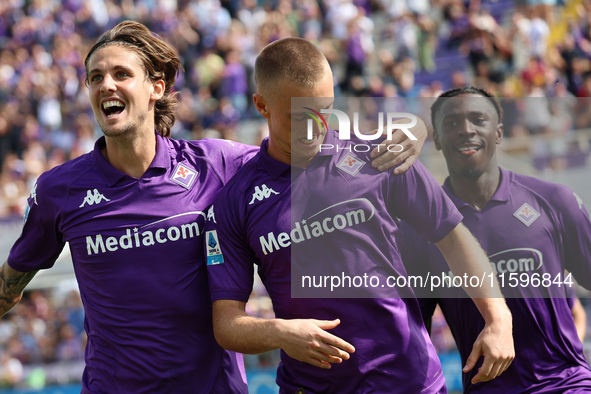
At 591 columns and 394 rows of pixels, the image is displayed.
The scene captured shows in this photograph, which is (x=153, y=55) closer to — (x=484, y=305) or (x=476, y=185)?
(x=476, y=185)

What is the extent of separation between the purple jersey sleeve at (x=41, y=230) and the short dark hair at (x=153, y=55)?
57 cm

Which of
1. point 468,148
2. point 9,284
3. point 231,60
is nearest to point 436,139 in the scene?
point 468,148

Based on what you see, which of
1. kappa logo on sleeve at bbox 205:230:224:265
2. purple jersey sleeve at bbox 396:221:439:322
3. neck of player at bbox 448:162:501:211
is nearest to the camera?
kappa logo on sleeve at bbox 205:230:224:265

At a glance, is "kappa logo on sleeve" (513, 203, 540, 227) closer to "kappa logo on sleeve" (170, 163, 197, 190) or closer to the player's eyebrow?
"kappa logo on sleeve" (170, 163, 197, 190)

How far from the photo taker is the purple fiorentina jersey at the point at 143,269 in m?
4.05

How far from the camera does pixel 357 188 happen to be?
3.60 meters

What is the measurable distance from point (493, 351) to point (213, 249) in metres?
1.27

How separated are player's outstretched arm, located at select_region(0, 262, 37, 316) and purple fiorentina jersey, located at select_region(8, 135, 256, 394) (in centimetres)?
39

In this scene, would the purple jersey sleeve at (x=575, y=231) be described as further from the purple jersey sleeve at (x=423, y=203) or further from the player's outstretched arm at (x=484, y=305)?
the purple jersey sleeve at (x=423, y=203)

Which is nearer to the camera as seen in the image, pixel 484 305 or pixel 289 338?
pixel 289 338

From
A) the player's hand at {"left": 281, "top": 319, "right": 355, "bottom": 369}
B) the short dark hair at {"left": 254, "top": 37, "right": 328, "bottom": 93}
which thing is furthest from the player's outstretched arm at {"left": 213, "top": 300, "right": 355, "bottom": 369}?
the short dark hair at {"left": 254, "top": 37, "right": 328, "bottom": 93}

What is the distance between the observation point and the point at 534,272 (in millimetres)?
4113

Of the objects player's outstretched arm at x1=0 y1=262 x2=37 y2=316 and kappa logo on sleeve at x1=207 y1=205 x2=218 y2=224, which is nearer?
kappa logo on sleeve at x1=207 y1=205 x2=218 y2=224

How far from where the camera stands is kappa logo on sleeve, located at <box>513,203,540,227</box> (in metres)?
4.22
